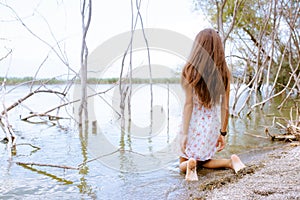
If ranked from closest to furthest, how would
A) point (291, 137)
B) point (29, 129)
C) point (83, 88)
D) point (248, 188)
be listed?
point (248, 188), point (291, 137), point (83, 88), point (29, 129)

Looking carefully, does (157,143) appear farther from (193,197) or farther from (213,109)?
(193,197)

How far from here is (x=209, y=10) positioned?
12.8 metres

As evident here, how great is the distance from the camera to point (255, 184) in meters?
1.92

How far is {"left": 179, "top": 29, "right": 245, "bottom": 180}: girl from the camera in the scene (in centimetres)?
259

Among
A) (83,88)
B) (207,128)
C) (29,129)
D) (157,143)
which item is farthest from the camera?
(29,129)

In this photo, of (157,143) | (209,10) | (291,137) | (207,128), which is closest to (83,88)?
(157,143)

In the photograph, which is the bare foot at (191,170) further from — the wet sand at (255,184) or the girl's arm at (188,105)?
the girl's arm at (188,105)

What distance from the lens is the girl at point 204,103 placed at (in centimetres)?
259

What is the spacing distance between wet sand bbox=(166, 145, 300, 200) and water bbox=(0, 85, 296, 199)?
16 centimetres

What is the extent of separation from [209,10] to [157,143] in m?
9.91

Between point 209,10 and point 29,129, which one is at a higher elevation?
point 209,10

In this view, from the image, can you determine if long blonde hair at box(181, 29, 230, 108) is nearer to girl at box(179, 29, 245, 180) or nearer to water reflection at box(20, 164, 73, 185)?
girl at box(179, 29, 245, 180)

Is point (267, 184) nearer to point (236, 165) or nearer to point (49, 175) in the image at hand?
point (236, 165)

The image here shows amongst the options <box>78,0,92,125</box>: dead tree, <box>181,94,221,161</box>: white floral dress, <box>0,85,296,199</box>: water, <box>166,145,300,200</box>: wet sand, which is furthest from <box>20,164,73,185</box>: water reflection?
<box>78,0,92,125</box>: dead tree
